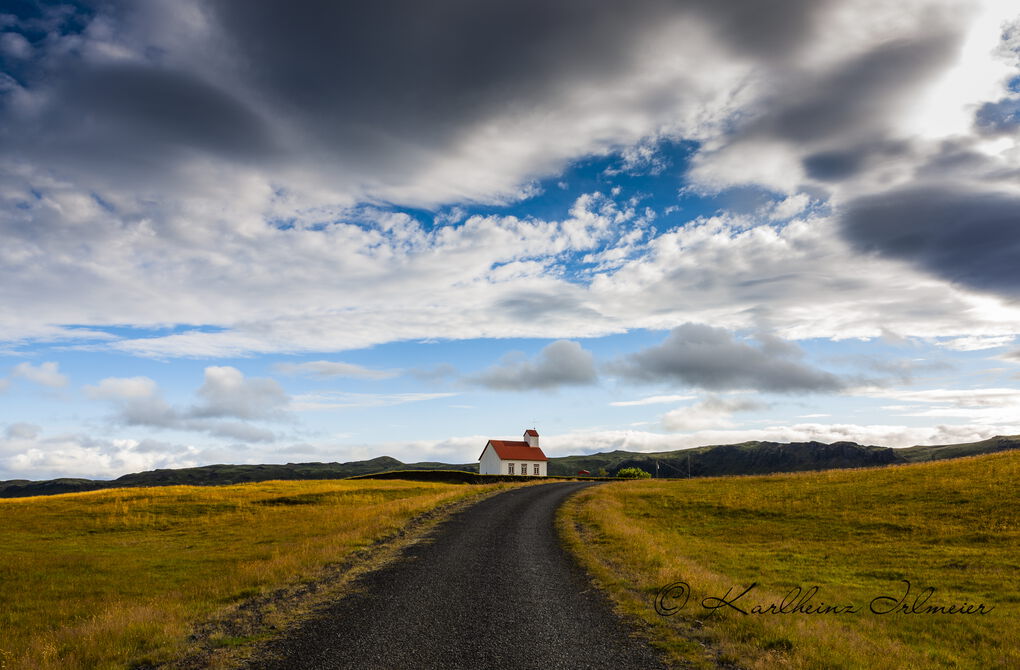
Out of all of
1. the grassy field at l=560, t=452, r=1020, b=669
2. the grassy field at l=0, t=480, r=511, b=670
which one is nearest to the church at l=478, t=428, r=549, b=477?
the grassy field at l=0, t=480, r=511, b=670

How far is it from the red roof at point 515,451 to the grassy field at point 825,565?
7165cm

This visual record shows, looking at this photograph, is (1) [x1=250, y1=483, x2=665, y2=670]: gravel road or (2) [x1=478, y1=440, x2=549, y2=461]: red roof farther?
(2) [x1=478, y1=440, x2=549, y2=461]: red roof

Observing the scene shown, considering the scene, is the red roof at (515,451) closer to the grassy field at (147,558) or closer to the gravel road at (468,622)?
the grassy field at (147,558)

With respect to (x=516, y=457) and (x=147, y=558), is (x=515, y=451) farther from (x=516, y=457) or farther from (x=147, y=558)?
(x=147, y=558)

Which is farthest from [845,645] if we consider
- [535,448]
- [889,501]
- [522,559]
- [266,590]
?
[535,448]

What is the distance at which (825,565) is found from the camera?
22.1 m

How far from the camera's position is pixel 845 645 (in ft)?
34.4

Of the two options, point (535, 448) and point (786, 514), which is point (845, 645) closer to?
point (786, 514)

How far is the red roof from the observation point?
113562 millimetres

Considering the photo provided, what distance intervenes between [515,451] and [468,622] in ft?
348

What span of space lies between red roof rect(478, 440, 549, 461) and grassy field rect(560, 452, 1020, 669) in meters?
71.7

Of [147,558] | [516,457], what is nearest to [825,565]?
[147,558]

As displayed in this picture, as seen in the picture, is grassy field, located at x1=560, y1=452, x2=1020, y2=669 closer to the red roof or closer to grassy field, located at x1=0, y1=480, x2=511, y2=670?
grassy field, located at x1=0, y1=480, x2=511, y2=670

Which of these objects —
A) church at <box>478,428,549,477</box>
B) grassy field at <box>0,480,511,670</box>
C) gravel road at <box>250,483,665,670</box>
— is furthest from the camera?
church at <box>478,428,549,477</box>
